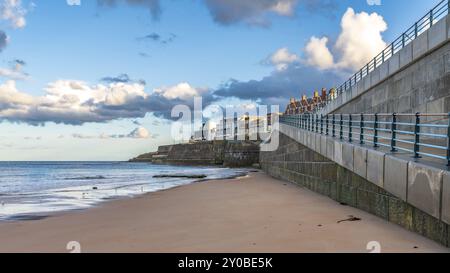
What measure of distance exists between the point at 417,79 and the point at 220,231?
40.0 feet

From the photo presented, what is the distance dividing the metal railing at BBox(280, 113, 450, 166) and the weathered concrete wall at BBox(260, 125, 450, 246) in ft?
1.47

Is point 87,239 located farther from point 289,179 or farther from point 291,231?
point 289,179

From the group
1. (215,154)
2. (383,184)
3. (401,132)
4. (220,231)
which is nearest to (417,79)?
(401,132)

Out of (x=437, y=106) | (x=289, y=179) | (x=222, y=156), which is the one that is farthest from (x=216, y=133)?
(x=437, y=106)

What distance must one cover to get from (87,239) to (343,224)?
18.8 feet

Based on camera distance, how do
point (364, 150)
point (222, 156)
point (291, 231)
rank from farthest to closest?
point (222, 156) < point (364, 150) < point (291, 231)

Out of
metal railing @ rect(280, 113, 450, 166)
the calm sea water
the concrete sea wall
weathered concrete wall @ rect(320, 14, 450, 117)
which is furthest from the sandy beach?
the concrete sea wall

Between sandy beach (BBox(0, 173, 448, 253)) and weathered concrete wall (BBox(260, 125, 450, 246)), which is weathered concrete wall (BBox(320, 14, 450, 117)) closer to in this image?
weathered concrete wall (BBox(260, 125, 450, 246))

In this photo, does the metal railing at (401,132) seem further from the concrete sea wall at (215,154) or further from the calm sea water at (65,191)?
the concrete sea wall at (215,154)

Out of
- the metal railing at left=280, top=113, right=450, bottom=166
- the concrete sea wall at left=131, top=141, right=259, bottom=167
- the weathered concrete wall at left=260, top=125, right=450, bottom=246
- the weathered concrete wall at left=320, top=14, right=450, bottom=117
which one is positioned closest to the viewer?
the weathered concrete wall at left=260, top=125, right=450, bottom=246

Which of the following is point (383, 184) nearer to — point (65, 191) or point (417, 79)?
point (417, 79)

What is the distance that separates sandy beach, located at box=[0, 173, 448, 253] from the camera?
7641 millimetres

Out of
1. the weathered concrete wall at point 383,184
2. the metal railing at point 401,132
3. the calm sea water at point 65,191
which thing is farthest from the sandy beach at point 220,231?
the calm sea water at point 65,191

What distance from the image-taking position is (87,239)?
8977 millimetres
